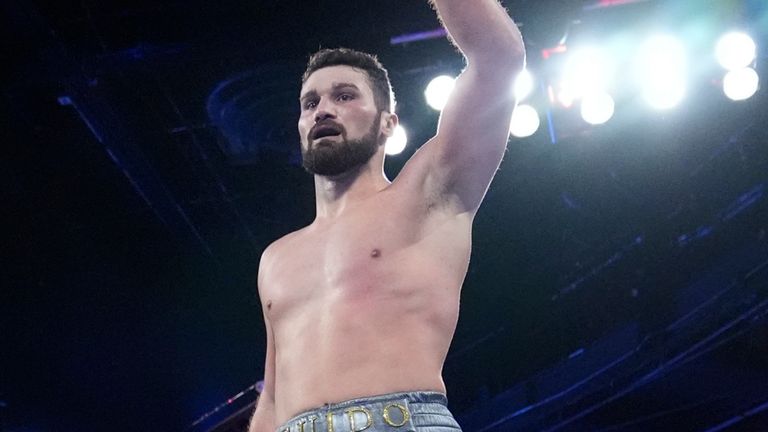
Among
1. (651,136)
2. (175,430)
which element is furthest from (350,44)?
(175,430)

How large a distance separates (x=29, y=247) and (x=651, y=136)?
552 cm

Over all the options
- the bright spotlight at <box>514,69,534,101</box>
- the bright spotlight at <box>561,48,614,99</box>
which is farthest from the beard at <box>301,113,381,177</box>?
the bright spotlight at <box>561,48,614,99</box>

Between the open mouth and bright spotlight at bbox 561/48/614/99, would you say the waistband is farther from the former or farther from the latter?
bright spotlight at bbox 561/48/614/99

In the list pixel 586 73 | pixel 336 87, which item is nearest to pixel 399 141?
pixel 586 73

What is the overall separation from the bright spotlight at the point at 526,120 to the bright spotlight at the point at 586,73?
0.27m

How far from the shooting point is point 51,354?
26.8 feet

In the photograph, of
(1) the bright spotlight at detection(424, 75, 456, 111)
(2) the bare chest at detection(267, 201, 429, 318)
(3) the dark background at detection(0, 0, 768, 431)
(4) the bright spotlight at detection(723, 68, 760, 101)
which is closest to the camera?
(2) the bare chest at detection(267, 201, 429, 318)

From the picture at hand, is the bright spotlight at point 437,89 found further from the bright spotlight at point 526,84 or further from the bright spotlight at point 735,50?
the bright spotlight at point 735,50

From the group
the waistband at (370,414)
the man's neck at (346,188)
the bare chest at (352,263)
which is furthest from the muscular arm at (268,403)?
the waistband at (370,414)

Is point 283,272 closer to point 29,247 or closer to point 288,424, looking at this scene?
point 288,424

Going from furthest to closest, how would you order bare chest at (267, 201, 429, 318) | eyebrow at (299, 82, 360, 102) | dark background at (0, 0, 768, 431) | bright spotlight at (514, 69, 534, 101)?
1. bright spotlight at (514, 69, 534, 101)
2. dark background at (0, 0, 768, 431)
3. eyebrow at (299, 82, 360, 102)
4. bare chest at (267, 201, 429, 318)

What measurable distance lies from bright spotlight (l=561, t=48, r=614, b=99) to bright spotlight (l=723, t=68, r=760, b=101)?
0.77 m

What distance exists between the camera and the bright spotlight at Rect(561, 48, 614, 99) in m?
5.39

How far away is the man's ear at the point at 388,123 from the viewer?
2.50 metres
